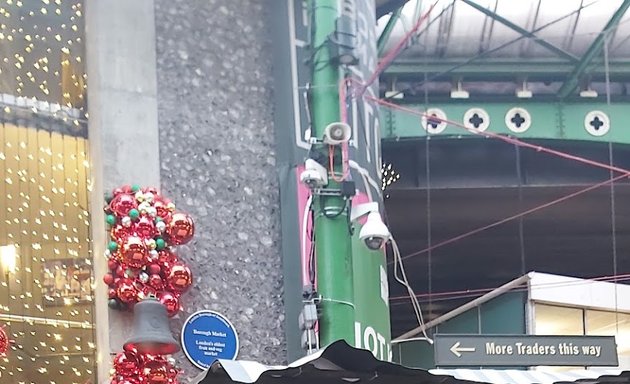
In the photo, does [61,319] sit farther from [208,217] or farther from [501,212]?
[501,212]

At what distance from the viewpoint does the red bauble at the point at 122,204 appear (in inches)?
420

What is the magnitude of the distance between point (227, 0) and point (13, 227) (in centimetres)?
338

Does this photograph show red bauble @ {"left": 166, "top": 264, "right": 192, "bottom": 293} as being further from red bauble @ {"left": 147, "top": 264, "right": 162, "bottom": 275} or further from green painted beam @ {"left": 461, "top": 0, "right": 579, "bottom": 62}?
green painted beam @ {"left": 461, "top": 0, "right": 579, "bottom": 62}

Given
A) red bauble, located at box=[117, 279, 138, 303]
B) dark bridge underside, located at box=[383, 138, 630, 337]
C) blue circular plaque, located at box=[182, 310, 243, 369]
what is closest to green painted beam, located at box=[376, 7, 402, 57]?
dark bridge underside, located at box=[383, 138, 630, 337]

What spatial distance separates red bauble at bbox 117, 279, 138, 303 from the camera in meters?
10.5

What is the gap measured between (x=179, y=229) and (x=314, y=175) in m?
2.25

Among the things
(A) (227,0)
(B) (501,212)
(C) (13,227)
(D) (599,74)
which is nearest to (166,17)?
(A) (227,0)

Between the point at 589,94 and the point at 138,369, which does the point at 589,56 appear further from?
the point at 138,369

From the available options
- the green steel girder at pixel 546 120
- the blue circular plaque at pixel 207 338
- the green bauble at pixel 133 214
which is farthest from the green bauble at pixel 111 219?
the green steel girder at pixel 546 120

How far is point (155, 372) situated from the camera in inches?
410

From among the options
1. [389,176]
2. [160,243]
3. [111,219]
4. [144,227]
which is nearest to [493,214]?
[389,176]

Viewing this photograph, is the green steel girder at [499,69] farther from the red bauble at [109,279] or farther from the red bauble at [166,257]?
the red bauble at [109,279]

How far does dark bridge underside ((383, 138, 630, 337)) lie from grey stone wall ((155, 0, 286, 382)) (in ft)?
23.2

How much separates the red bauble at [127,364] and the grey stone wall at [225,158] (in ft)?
2.68
